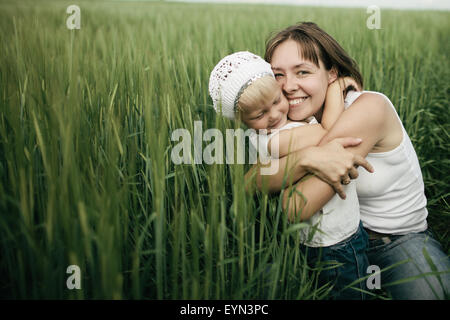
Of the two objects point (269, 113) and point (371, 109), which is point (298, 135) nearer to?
point (269, 113)

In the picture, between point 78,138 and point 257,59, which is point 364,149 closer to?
point 257,59

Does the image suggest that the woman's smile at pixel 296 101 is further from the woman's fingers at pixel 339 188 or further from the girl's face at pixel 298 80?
the woman's fingers at pixel 339 188

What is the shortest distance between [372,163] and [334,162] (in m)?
0.26

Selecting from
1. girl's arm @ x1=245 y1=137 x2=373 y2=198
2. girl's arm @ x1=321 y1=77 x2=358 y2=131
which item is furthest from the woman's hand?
girl's arm @ x1=321 y1=77 x2=358 y2=131

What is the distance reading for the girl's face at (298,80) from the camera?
1.00 meters

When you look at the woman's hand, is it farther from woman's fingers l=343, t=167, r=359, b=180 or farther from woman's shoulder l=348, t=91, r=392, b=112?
woman's shoulder l=348, t=91, r=392, b=112

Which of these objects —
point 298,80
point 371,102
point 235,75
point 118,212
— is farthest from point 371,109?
point 118,212

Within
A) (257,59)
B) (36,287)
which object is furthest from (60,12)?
(36,287)

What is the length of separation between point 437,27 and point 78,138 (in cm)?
502

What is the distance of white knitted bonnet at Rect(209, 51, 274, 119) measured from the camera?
930mm

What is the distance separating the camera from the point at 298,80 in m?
1.00

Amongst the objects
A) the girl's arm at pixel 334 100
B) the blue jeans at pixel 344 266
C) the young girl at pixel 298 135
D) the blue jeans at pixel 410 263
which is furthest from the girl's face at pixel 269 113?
the blue jeans at pixel 410 263

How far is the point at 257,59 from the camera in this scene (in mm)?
959

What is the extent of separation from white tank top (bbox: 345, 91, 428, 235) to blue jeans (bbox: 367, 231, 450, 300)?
4 cm
